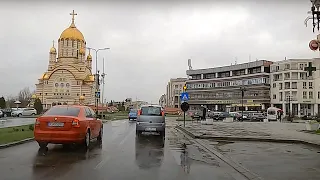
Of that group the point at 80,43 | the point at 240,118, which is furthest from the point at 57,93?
the point at 240,118

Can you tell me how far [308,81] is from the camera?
9012 centimetres

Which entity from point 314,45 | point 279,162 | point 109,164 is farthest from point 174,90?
point 109,164

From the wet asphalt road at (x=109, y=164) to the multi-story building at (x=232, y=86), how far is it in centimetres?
8782

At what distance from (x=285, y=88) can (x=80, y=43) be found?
2175 inches

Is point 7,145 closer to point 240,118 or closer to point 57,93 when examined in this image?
point 240,118

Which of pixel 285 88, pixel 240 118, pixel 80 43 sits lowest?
pixel 240 118

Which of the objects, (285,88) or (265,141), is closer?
(265,141)

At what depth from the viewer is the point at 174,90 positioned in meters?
154

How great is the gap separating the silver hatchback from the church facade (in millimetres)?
75477

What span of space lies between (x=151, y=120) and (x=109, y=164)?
362 inches

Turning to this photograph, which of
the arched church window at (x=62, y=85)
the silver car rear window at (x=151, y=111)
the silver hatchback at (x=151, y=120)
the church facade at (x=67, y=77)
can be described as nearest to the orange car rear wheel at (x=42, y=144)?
the silver hatchback at (x=151, y=120)

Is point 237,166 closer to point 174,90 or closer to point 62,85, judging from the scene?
point 62,85

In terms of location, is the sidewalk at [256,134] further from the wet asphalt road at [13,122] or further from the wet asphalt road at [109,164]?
the wet asphalt road at [13,122]

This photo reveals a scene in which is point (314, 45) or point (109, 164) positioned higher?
point (314, 45)
